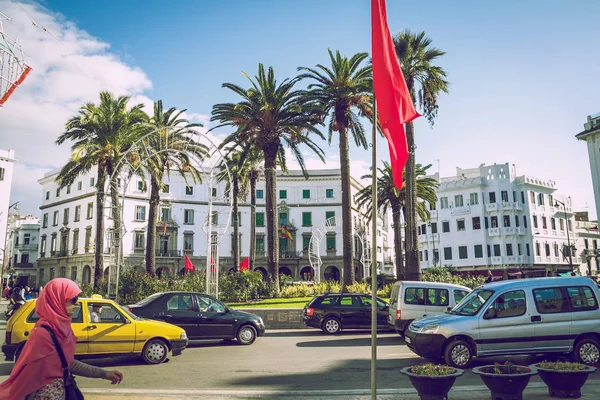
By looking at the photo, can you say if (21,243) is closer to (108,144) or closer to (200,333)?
(108,144)

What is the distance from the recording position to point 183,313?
1361cm

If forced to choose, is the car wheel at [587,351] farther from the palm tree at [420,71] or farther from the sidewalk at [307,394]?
the palm tree at [420,71]

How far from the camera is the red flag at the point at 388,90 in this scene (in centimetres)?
541

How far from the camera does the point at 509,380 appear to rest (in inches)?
253

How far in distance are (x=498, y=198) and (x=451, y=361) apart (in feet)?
169

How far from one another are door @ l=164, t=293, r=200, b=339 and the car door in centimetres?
18

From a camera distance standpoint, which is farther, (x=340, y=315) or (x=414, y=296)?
(x=340, y=315)

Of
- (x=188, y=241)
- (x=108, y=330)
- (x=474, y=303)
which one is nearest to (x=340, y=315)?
(x=474, y=303)

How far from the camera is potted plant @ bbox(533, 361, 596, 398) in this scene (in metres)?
6.87

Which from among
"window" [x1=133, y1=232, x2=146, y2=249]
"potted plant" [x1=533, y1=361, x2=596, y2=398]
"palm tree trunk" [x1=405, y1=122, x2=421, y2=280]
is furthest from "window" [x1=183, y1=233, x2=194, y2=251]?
"potted plant" [x1=533, y1=361, x2=596, y2=398]

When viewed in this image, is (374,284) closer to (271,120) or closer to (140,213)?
(271,120)

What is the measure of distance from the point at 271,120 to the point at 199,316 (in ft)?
48.2

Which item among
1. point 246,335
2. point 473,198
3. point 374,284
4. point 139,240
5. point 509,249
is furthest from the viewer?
point 139,240

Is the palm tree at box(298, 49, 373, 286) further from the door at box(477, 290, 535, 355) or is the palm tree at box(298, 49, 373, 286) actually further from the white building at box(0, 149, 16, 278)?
the white building at box(0, 149, 16, 278)
